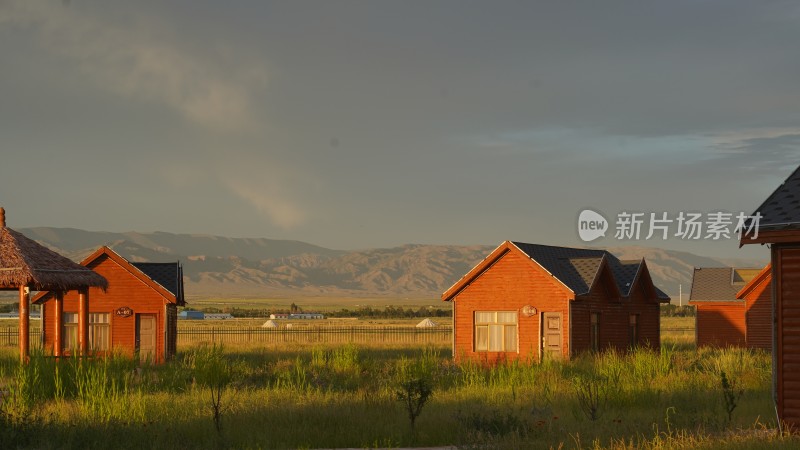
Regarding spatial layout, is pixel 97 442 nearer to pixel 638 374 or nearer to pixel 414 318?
pixel 638 374

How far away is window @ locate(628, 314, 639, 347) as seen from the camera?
1709 inches

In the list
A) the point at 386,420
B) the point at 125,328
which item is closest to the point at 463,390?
the point at 386,420

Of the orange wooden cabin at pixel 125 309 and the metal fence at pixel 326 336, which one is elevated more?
the orange wooden cabin at pixel 125 309

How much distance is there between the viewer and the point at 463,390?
24.5m

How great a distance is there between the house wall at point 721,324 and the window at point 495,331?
1824 cm

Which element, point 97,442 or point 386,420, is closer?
point 97,442

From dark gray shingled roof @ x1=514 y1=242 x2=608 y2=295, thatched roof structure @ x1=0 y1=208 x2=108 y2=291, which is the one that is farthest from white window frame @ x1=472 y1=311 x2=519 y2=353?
Result: thatched roof structure @ x1=0 y1=208 x2=108 y2=291

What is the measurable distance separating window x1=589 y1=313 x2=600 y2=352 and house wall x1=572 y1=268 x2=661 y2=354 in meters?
0.19

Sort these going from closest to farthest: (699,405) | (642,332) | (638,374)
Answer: (699,405)
(638,374)
(642,332)

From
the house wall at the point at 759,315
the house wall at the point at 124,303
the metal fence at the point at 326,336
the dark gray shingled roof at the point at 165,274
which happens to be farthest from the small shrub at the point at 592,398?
the metal fence at the point at 326,336

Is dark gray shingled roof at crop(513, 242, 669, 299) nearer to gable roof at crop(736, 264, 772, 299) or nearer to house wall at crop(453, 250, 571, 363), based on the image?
house wall at crop(453, 250, 571, 363)

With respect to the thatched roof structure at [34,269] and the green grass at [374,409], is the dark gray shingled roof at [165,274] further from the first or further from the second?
the green grass at [374,409]

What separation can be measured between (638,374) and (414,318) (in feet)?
352

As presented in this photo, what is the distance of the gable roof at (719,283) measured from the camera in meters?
52.6
